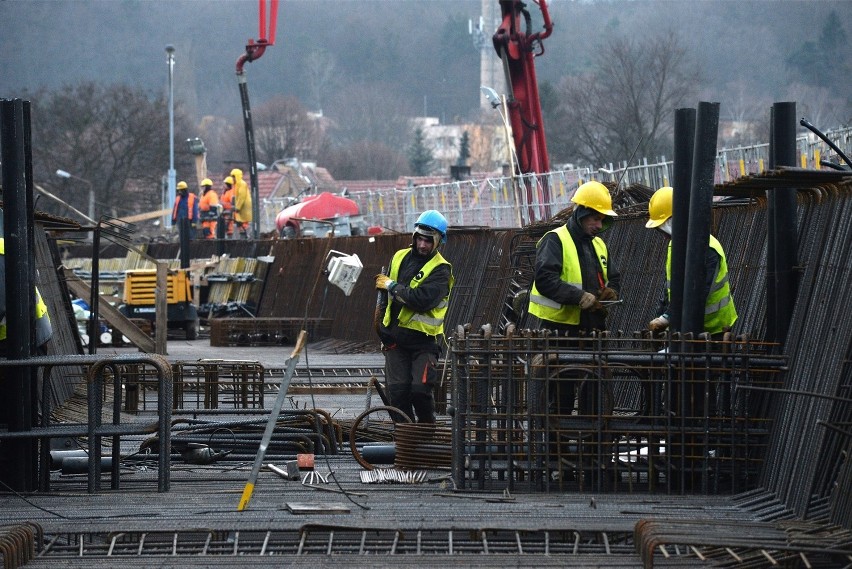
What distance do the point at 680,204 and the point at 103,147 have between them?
61.9 meters

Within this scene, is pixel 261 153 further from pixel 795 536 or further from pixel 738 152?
pixel 795 536

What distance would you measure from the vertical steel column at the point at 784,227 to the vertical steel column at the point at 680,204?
0.52 metres

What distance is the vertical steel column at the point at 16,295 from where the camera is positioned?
8305 millimetres

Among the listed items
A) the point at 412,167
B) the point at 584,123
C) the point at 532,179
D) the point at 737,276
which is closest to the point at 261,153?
the point at 412,167

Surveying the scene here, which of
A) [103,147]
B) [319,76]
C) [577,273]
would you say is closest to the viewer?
[577,273]

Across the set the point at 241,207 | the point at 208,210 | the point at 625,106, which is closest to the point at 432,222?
the point at 208,210

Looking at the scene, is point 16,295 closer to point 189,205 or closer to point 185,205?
point 185,205

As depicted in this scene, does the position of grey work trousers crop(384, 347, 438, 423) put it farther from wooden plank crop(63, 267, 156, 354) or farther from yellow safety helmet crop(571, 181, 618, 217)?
wooden plank crop(63, 267, 156, 354)

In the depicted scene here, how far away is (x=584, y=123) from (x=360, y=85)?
96.5 meters

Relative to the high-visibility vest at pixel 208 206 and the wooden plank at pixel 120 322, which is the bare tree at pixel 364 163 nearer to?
the high-visibility vest at pixel 208 206

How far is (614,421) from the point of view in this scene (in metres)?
8.48

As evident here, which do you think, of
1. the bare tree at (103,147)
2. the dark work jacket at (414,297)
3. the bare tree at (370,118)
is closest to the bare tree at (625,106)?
the bare tree at (103,147)

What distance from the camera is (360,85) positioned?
16262 cm

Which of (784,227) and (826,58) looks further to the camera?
(826,58)
